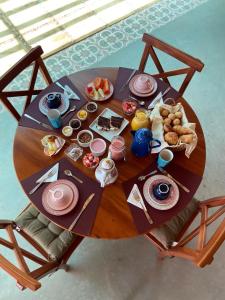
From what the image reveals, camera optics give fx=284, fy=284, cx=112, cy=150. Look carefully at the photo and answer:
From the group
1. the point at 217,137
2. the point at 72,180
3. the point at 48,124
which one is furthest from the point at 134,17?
the point at 72,180

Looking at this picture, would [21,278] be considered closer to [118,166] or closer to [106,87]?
[118,166]

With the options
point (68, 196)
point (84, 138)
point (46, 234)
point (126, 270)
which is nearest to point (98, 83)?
point (84, 138)

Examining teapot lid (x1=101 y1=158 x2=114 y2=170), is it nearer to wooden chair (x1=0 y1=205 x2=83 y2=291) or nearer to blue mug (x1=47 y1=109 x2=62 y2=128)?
blue mug (x1=47 y1=109 x2=62 y2=128)

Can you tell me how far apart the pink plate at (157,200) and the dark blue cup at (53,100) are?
70cm

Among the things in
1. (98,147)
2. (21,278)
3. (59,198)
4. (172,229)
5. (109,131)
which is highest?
(109,131)

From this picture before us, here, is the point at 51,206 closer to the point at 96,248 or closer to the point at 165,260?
the point at 96,248

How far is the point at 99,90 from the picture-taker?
5.75 ft

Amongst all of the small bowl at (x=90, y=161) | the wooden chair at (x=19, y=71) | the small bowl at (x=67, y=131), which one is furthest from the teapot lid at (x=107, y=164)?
the wooden chair at (x=19, y=71)

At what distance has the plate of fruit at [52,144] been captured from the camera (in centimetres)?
157

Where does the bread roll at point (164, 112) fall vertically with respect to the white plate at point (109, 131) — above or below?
above

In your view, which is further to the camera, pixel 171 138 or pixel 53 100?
pixel 53 100

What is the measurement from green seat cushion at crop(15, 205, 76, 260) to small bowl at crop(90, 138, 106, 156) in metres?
0.50

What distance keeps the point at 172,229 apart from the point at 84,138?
739 millimetres

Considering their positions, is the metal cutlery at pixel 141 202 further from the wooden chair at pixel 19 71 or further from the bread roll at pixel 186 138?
the wooden chair at pixel 19 71
